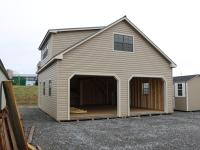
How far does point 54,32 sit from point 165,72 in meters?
8.14

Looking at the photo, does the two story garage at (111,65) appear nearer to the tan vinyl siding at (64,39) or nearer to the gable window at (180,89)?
the tan vinyl siding at (64,39)

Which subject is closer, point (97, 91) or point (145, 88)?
point (145, 88)

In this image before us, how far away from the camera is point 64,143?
9.19 m

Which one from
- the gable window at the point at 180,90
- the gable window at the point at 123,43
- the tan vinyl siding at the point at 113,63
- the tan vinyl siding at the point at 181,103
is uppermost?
the gable window at the point at 123,43

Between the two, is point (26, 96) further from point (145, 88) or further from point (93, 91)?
point (145, 88)

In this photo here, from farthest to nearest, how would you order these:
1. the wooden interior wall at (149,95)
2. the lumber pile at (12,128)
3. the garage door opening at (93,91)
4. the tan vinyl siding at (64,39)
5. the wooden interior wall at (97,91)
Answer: the wooden interior wall at (97,91), the garage door opening at (93,91), the wooden interior wall at (149,95), the tan vinyl siding at (64,39), the lumber pile at (12,128)

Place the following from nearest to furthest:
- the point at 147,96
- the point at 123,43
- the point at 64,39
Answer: the point at 123,43
the point at 64,39
the point at 147,96

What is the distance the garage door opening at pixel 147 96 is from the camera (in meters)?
19.1

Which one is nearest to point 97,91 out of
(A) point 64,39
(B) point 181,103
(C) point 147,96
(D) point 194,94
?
(C) point 147,96

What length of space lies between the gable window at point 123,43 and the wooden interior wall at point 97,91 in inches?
364

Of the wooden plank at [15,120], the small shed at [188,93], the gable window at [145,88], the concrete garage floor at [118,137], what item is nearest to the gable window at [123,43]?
the gable window at [145,88]

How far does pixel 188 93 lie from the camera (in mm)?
20844

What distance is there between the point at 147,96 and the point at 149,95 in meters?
0.33

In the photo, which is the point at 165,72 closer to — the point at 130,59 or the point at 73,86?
the point at 130,59
